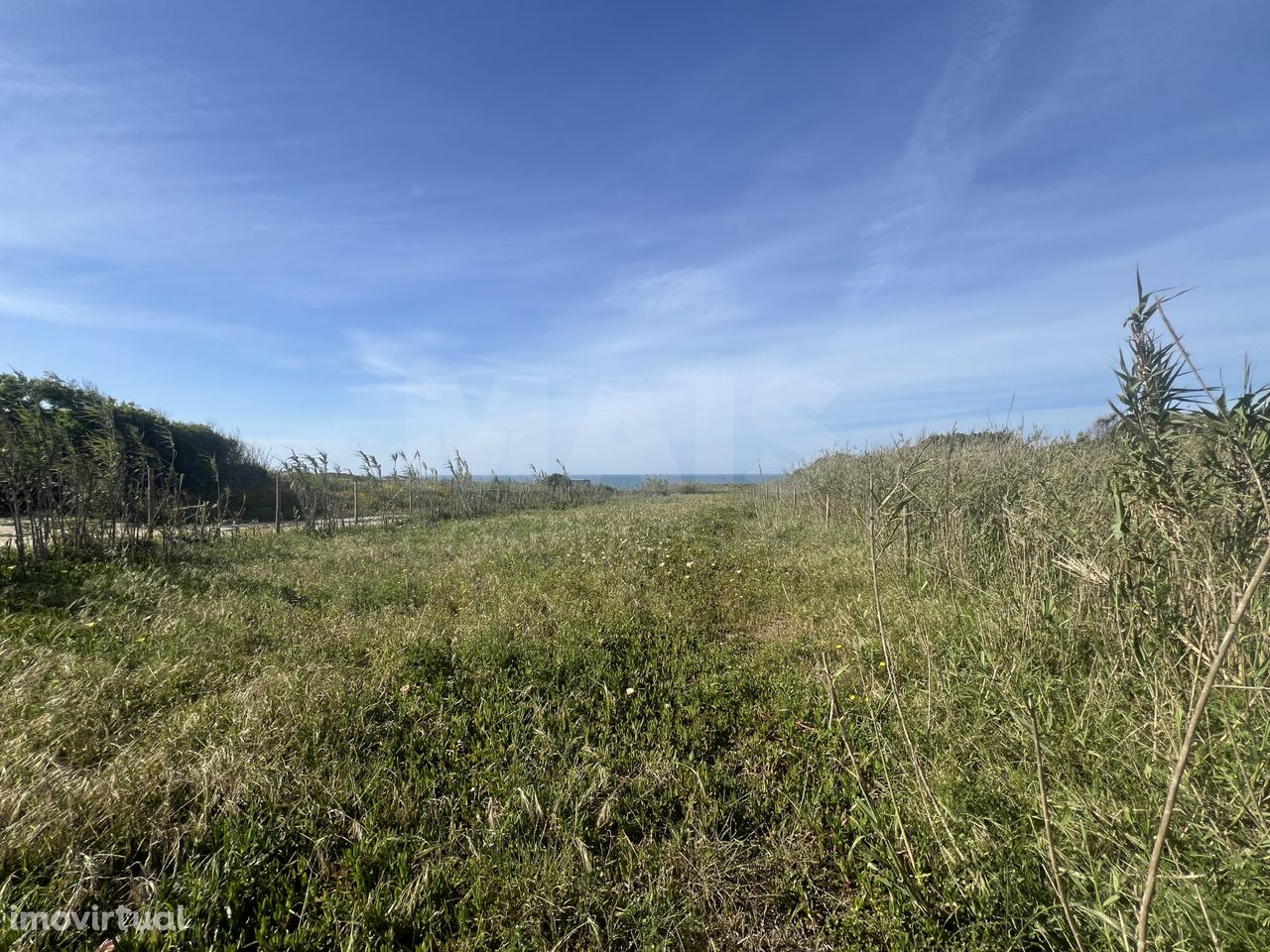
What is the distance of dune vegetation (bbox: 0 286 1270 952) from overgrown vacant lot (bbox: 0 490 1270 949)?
17 mm

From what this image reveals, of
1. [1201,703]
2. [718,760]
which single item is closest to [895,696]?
[1201,703]

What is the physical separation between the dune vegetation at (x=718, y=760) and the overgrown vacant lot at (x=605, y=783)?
2cm

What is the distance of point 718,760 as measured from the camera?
2.80 metres

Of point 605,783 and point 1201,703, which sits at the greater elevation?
point 1201,703

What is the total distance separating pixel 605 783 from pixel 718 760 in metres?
0.66

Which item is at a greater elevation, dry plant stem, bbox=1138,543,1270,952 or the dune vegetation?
dry plant stem, bbox=1138,543,1270,952

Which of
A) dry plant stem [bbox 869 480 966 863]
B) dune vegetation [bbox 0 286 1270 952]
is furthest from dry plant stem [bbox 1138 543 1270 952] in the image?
dry plant stem [bbox 869 480 966 863]

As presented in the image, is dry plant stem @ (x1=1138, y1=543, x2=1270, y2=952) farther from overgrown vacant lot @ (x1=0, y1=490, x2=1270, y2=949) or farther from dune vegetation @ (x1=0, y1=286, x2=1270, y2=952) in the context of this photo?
overgrown vacant lot @ (x1=0, y1=490, x2=1270, y2=949)

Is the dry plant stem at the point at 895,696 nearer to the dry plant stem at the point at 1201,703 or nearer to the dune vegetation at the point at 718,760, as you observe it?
the dune vegetation at the point at 718,760

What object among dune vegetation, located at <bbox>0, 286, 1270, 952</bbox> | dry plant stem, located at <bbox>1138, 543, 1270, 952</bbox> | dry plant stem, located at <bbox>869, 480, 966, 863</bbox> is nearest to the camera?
dry plant stem, located at <bbox>1138, 543, 1270, 952</bbox>

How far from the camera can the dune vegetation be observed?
1727 mm

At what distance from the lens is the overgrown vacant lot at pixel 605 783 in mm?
1789

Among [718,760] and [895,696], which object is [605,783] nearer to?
[718,760]

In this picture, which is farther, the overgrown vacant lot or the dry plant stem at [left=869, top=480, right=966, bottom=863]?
the overgrown vacant lot
